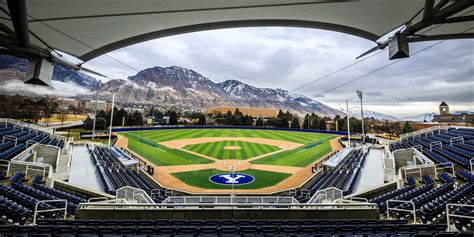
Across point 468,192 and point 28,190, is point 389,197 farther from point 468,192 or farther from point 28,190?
point 28,190

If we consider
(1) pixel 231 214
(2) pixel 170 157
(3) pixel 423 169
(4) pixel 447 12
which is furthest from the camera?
(2) pixel 170 157

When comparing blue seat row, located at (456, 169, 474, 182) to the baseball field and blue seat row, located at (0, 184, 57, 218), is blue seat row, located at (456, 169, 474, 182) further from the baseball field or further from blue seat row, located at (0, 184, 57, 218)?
blue seat row, located at (0, 184, 57, 218)

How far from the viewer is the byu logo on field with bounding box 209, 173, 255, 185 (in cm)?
1781

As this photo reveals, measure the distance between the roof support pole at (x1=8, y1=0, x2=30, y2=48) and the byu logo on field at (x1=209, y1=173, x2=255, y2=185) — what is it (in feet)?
50.9

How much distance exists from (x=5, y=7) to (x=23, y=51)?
2.23ft

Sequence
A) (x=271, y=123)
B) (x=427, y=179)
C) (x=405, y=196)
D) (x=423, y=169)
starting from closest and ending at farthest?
(x=405, y=196) → (x=427, y=179) → (x=423, y=169) → (x=271, y=123)

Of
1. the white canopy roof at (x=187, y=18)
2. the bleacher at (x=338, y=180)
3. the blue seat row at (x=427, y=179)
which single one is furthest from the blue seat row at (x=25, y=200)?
the blue seat row at (x=427, y=179)

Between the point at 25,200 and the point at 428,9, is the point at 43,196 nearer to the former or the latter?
the point at 25,200

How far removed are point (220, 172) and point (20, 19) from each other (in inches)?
748

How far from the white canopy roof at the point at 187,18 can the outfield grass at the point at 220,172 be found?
45.4 feet

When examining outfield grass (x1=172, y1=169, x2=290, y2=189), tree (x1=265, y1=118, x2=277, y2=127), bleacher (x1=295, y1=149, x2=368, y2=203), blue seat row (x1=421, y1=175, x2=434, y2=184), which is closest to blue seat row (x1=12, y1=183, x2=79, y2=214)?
outfield grass (x1=172, y1=169, x2=290, y2=189)

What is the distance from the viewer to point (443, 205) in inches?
239

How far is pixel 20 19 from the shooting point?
292cm

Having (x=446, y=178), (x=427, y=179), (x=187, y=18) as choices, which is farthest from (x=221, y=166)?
(x=187, y=18)
